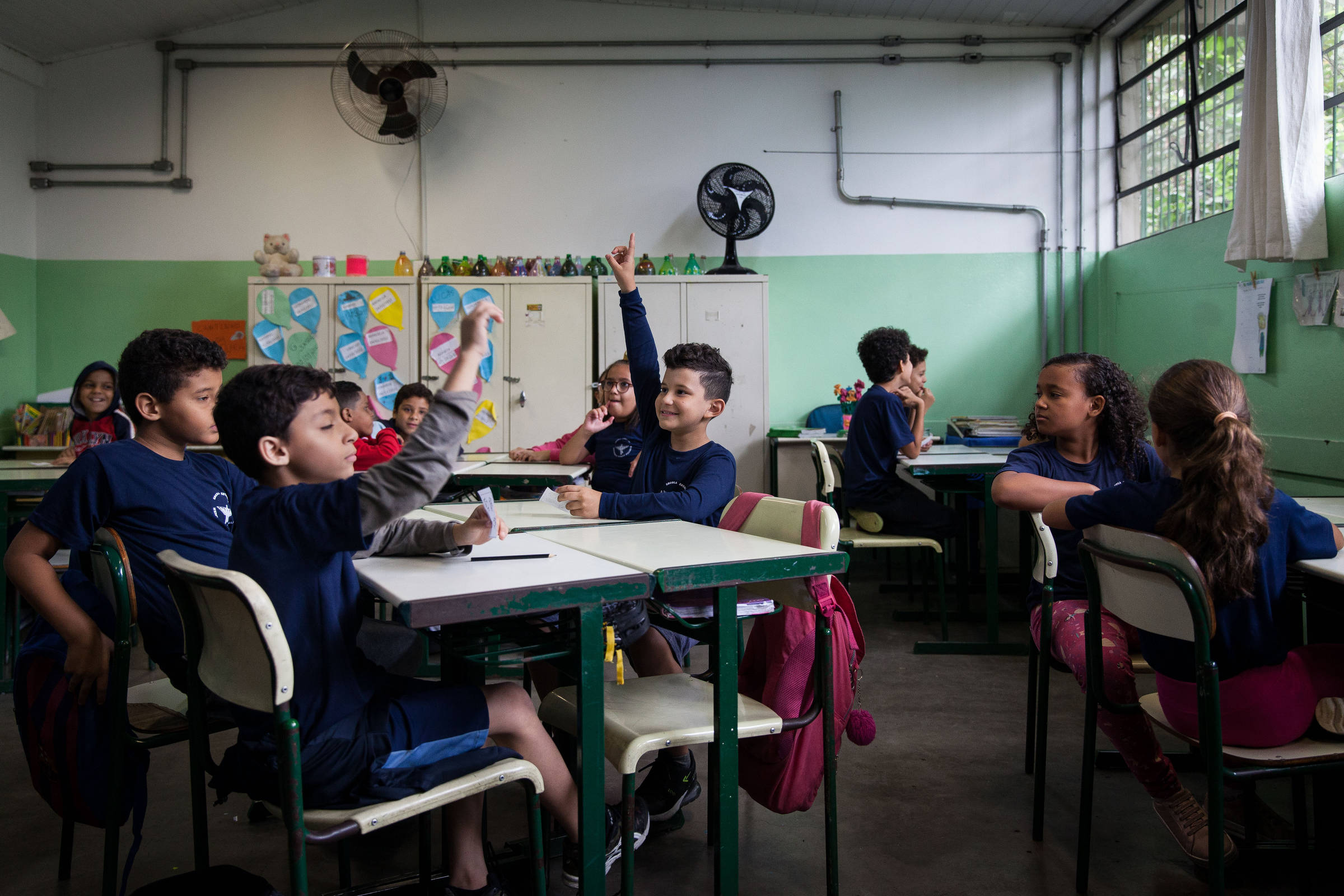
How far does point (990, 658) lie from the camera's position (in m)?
3.66

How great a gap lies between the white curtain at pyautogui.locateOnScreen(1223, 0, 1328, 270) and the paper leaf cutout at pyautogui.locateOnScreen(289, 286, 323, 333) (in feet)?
16.0

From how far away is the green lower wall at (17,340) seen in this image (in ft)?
18.7

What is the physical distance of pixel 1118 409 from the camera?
2311 mm

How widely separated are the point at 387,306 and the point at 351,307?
21 cm

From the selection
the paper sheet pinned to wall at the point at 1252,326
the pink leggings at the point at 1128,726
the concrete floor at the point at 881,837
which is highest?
the paper sheet pinned to wall at the point at 1252,326

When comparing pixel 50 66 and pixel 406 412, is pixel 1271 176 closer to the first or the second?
pixel 406 412

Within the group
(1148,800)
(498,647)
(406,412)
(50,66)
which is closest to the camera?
(498,647)

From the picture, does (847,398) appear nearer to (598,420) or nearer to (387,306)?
(598,420)

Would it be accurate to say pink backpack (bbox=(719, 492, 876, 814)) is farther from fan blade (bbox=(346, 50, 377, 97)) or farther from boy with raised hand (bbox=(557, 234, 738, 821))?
fan blade (bbox=(346, 50, 377, 97))

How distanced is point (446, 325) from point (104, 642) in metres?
3.98

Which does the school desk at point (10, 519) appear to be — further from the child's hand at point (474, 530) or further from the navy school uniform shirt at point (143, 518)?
the child's hand at point (474, 530)

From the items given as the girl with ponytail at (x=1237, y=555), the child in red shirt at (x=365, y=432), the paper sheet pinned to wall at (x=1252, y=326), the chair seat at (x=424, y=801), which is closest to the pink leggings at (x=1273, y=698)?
the girl with ponytail at (x=1237, y=555)

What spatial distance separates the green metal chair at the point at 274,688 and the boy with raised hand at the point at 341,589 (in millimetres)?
55

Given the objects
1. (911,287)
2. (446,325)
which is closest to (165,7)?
(446,325)
